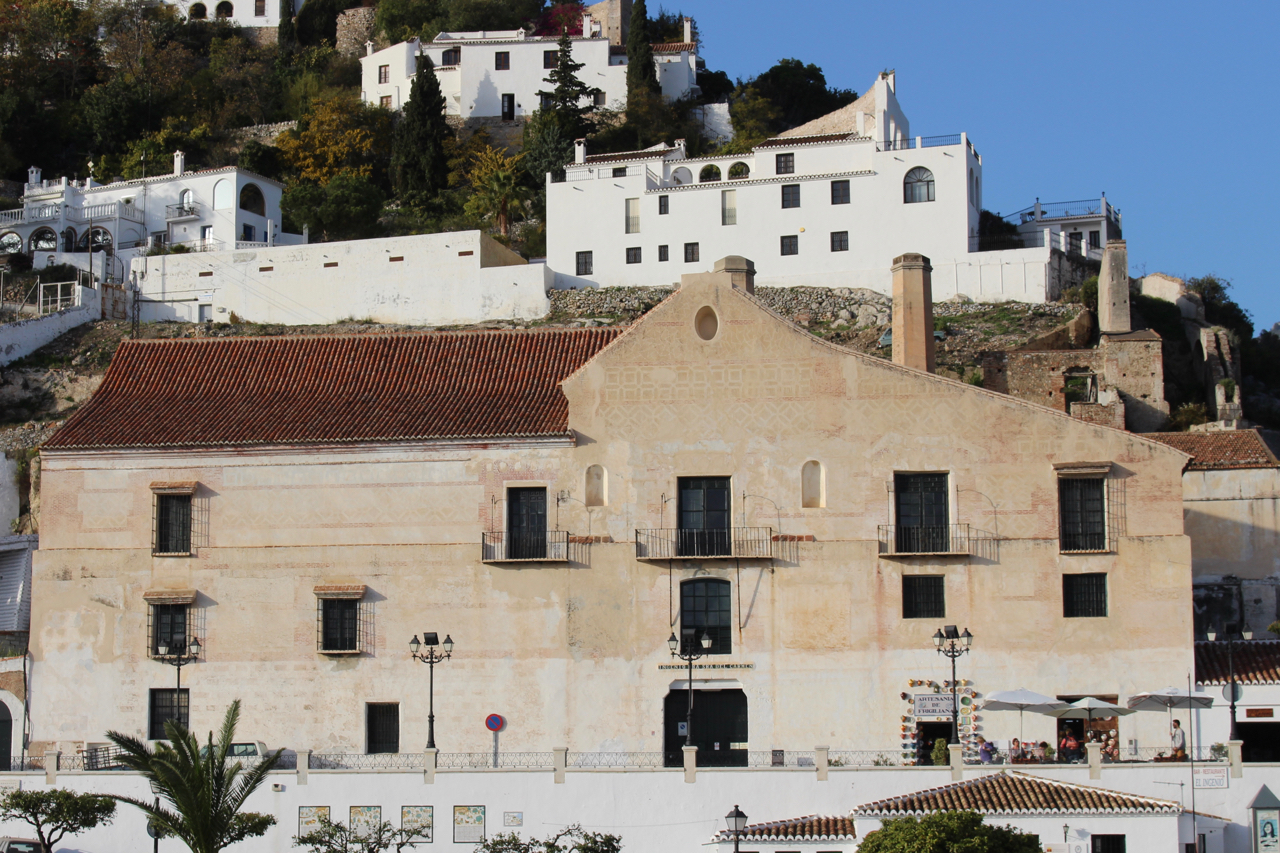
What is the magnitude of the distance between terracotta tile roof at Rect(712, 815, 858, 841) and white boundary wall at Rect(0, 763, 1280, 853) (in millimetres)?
206

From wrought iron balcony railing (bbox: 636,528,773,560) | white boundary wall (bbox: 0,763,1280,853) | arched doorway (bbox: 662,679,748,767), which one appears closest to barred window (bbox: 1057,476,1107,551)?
white boundary wall (bbox: 0,763,1280,853)

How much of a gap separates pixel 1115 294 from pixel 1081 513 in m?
26.6

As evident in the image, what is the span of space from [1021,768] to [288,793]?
1498 cm

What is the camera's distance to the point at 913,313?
134ft

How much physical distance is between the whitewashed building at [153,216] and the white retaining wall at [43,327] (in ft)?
21.1

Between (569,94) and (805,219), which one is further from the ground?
(569,94)

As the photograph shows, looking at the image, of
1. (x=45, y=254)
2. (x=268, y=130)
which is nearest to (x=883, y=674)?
(x=45, y=254)

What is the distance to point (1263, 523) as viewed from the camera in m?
44.3

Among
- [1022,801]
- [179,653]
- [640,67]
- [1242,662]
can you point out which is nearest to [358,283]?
[640,67]

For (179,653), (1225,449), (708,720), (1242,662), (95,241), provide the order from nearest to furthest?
(1242,662) < (179,653) < (708,720) < (1225,449) < (95,241)

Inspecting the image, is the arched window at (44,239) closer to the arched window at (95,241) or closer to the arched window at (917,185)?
the arched window at (95,241)

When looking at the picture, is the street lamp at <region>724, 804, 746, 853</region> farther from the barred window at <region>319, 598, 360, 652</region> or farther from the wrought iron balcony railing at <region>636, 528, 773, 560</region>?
the barred window at <region>319, 598, 360, 652</region>

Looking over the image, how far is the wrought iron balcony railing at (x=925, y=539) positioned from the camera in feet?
119

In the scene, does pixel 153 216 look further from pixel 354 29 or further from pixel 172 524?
pixel 172 524
